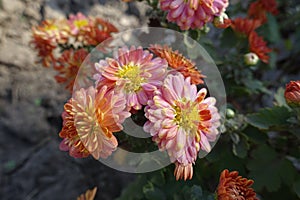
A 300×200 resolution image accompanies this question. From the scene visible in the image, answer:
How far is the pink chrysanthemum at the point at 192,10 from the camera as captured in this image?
3.88 feet

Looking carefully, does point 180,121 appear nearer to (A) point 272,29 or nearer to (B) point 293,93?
(B) point 293,93

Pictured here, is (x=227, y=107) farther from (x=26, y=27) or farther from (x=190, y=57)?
(x=26, y=27)

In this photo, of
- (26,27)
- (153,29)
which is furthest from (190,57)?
(26,27)

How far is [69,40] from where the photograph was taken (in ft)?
5.51

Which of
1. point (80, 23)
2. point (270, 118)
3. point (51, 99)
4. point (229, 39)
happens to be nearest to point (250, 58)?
point (270, 118)

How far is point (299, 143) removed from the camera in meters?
1.46

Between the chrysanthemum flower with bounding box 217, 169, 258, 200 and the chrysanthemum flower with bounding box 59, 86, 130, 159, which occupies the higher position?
the chrysanthemum flower with bounding box 59, 86, 130, 159

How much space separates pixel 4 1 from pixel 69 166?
3.31 feet

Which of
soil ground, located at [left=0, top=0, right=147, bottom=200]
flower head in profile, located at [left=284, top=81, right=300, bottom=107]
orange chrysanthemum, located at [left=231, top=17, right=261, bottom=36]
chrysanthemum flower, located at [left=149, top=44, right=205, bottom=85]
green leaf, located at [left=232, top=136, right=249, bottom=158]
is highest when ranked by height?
orange chrysanthemum, located at [left=231, top=17, right=261, bottom=36]

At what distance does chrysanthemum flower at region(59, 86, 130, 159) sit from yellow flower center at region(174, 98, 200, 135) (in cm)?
12

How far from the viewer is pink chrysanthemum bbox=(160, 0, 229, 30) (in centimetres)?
118

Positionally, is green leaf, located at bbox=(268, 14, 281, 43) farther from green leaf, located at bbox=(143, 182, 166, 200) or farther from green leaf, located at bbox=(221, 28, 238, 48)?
green leaf, located at bbox=(143, 182, 166, 200)

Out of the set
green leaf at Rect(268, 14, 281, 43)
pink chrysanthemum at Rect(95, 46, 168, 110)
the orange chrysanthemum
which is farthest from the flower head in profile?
green leaf at Rect(268, 14, 281, 43)

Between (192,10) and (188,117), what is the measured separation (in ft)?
1.06
